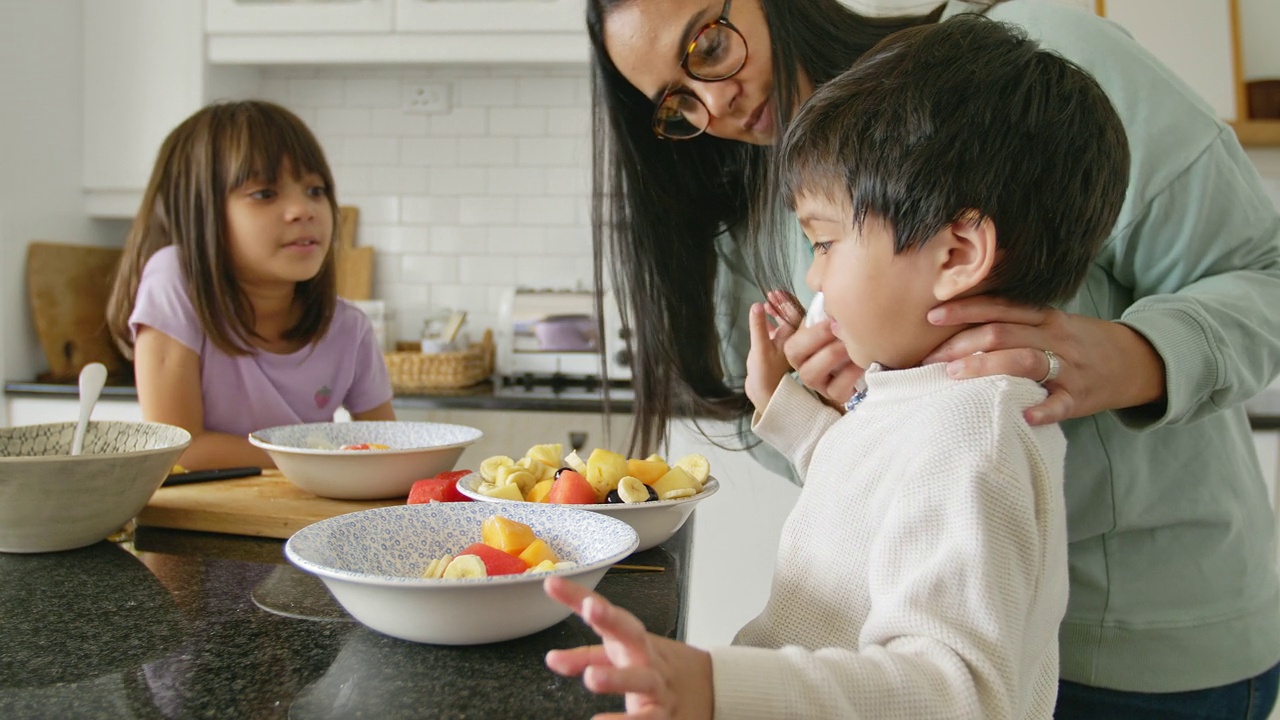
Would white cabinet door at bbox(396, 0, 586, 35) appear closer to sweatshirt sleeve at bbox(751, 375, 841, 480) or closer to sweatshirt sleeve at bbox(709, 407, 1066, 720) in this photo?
sweatshirt sleeve at bbox(751, 375, 841, 480)

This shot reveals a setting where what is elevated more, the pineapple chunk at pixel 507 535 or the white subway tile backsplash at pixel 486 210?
the white subway tile backsplash at pixel 486 210

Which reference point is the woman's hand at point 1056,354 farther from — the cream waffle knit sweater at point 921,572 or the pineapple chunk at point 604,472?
the pineapple chunk at point 604,472

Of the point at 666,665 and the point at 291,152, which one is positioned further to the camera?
the point at 291,152

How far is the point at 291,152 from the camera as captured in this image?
1.77 meters

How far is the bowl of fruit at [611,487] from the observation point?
86cm

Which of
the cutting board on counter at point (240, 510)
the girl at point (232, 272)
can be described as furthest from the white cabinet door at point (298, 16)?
the cutting board on counter at point (240, 510)

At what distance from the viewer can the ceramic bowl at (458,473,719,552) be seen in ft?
2.74

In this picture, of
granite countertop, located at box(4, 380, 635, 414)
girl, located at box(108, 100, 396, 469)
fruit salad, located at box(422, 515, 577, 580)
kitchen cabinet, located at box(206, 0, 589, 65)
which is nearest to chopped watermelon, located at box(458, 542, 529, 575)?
fruit salad, located at box(422, 515, 577, 580)

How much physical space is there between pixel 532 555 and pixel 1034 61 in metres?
0.55

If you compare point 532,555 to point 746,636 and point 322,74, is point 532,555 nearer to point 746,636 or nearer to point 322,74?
point 746,636

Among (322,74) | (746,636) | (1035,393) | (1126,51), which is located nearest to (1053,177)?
(1035,393)

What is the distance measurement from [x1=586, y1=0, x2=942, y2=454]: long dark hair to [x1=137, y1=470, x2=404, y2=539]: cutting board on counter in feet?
1.28

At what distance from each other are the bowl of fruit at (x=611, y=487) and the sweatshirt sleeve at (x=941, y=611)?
264mm

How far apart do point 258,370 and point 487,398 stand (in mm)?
807
